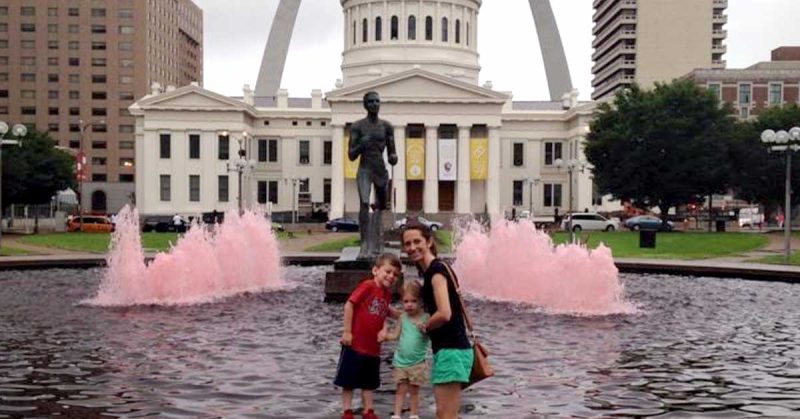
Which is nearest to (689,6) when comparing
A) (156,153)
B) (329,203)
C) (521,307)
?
(329,203)

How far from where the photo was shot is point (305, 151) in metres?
94.6

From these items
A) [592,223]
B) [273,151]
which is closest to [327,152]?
[273,151]

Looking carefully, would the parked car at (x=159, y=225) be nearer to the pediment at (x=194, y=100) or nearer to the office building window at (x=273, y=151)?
the pediment at (x=194, y=100)

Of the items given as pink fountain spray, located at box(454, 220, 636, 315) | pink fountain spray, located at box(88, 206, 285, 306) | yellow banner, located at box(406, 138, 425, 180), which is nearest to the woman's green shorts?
pink fountain spray, located at box(454, 220, 636, 315)

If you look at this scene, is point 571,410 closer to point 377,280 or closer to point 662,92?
point 377,280

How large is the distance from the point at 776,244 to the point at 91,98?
109897mm

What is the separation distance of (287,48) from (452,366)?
118068 millimetres

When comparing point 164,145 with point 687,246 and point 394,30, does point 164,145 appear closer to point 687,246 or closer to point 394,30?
point 394,30

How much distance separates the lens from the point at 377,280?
27.6 ft

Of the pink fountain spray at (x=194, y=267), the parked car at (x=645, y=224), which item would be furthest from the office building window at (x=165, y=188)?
the pink fountain spray at (x=194, y=267)

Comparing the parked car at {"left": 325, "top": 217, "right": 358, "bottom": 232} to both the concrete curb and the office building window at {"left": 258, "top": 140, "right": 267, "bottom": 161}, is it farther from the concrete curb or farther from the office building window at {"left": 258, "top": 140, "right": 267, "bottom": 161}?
the concrete curb

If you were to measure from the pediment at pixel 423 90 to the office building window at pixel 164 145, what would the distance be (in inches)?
686

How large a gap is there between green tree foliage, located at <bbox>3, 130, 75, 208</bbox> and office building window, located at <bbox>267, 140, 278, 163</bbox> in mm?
22720

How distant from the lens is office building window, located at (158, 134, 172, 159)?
88.4 meters
